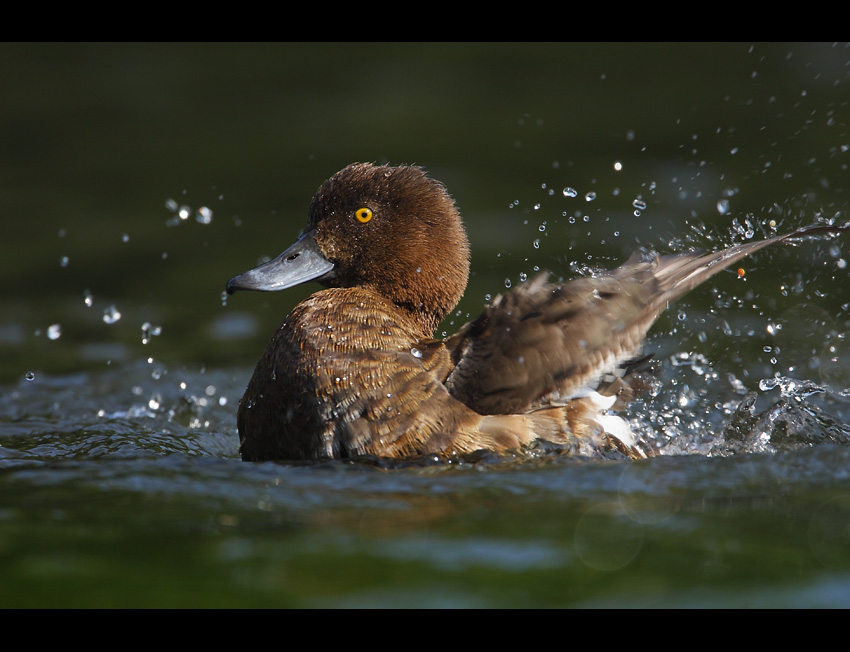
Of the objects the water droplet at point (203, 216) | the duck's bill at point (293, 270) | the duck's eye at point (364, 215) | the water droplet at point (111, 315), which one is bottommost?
the duck's bill at point (293, 270)

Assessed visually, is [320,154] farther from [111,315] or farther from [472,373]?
[472,373]

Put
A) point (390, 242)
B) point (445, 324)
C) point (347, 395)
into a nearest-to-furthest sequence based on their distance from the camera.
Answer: point (347, 395)
point (390, 242)
point (445, 324)

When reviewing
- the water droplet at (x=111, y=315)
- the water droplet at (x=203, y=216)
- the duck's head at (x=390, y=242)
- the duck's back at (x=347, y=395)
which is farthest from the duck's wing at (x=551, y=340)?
the water droplet at (x=203, y=216)

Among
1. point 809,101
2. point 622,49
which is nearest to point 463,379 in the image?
point 809,101

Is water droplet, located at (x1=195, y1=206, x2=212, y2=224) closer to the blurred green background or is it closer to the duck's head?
the blurred green background

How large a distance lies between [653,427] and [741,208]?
9.42 ft

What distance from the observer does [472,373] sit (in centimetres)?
422

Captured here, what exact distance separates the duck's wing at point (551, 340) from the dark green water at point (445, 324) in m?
0.30

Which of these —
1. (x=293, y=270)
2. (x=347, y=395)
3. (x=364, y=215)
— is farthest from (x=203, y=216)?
(x=347, y=395)

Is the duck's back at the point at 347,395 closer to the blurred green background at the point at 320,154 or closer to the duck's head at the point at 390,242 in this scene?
the duck's head at the point at 390,242

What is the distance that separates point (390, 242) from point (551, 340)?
3.27 ft

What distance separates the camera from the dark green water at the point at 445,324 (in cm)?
317

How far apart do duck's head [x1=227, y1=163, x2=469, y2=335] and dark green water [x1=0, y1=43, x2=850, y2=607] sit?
0.79 meters

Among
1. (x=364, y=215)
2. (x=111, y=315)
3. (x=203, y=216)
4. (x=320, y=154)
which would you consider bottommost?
(x=364, y=215)
